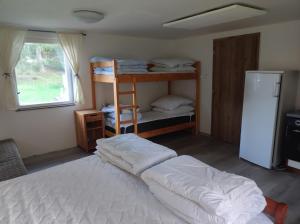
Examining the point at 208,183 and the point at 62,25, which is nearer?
the point at 208,183

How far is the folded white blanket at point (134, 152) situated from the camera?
1.58 metres

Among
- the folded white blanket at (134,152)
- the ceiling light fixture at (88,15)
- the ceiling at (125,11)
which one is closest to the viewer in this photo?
the folded white blanket at (134,152)

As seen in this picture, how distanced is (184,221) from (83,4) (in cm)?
210

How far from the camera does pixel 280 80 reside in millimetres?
2812

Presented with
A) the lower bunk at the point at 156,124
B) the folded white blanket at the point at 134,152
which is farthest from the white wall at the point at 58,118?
the folded white blanket at the point at 134,152

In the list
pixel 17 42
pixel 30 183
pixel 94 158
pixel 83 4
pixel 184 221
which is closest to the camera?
pixel 184 221

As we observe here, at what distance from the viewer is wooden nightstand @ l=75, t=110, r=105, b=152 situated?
3.64m

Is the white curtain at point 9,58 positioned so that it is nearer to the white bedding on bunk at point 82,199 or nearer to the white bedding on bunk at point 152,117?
the white bedding on bunk at point 152,117

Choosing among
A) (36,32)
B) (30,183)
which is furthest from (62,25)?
(30,183)

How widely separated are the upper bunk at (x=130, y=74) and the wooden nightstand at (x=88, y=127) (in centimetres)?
62

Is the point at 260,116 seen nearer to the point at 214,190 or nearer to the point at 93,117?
the point at 214,190

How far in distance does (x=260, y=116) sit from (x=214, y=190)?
234 centimetres

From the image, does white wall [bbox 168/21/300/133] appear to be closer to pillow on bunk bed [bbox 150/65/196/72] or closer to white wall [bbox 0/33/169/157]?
pillow on bunk bed [bbox 150/65/196/72]

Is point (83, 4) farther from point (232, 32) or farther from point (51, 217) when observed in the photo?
point (232, 32)
